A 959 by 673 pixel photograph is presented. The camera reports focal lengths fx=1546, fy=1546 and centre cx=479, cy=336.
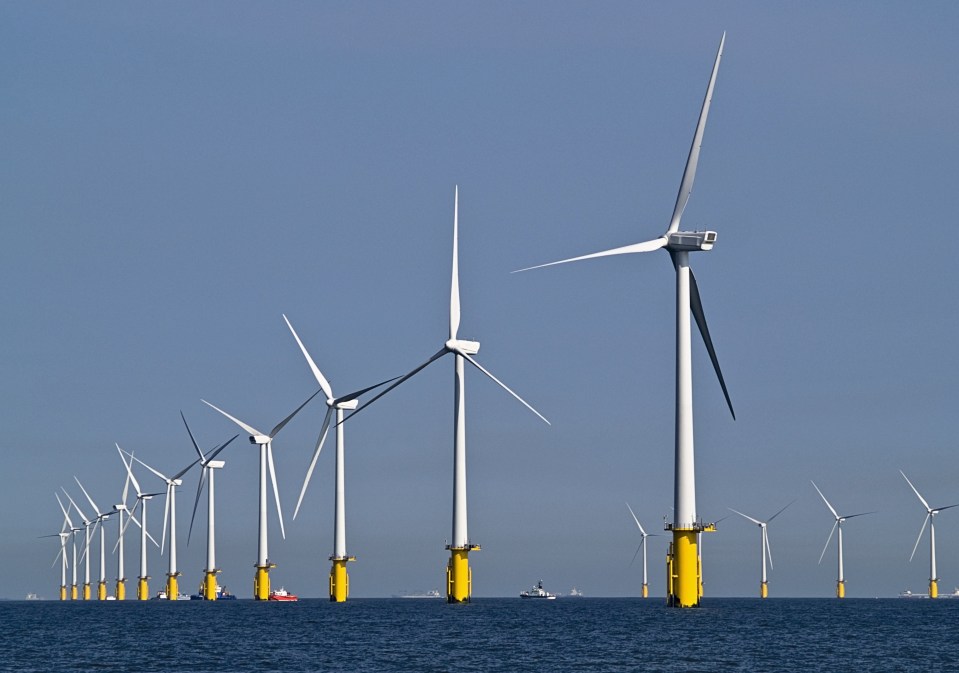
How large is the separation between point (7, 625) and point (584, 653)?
96743 millimetres

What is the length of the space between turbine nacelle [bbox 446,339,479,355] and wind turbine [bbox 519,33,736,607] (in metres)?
40.2

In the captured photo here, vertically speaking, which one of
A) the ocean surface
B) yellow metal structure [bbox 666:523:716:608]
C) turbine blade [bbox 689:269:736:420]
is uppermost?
turbine blade [bbox 689:269:736:420]

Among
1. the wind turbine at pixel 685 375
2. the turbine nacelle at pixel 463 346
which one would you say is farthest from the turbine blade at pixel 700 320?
the turbine nacelle at pixel 463 346

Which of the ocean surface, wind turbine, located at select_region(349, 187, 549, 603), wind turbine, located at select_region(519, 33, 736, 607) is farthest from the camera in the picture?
wind turbine, located at select_region(349, 187, 549, 603)

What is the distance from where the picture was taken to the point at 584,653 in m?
99.1

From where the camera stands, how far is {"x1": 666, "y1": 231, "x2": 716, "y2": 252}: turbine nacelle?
398 ft

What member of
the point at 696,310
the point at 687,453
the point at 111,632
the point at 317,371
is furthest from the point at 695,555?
the point at 317,371

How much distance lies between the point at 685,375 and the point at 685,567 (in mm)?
14851

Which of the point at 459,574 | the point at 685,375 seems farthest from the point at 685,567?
the point at 459,574

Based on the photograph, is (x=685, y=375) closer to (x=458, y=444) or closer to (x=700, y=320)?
(x=700, y=320)

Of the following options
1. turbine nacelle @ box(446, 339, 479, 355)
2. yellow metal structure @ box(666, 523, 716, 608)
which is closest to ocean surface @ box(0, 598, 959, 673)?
yellow metal structure @ box(666, 523, 716, 608)

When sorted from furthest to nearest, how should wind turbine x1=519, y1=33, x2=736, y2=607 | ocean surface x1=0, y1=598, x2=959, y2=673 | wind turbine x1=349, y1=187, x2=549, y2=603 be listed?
wind turbine x1=349, y1=187, x2=549, y2=603, wind turbine x1=519, y1=33, x2=736, y2=607, ocean surface x1=0, y1=598, x2=959, y2=673

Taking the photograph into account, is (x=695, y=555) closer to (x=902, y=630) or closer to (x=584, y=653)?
(x=584, y=653)

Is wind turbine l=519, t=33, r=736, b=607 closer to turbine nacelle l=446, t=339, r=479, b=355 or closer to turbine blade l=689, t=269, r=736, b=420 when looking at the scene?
turbine blade l=689, t=269, r=736, b=420
